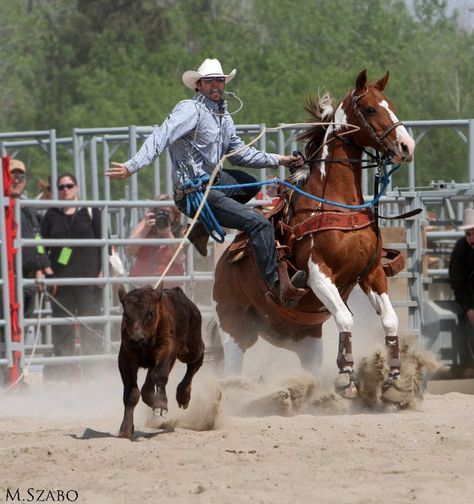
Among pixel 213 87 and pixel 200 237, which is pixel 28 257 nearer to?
pixel 200 237

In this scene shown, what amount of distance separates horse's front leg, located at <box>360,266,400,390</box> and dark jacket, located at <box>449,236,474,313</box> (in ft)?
8.57

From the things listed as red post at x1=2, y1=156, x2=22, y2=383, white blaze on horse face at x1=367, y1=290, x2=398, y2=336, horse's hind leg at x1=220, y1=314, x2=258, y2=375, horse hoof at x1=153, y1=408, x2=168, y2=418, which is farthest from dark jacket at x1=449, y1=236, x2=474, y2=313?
horse hoof at x1=153, y1=408, x2=168, y2=418

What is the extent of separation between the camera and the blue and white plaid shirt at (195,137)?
830cm

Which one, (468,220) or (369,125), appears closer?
(369,125)

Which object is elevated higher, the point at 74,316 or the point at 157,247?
the point at 157,247

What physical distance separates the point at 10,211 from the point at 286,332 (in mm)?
3043

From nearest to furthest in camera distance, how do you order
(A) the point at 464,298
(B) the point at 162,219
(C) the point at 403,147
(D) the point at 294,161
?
(C) the point at 403,147, (D) the point at 294,161, (A) the point at 464,298, (B) the point at 162,219

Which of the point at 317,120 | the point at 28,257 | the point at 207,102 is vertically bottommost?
the point at 28,257

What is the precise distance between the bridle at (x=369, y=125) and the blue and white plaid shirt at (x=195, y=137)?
2.61 ft

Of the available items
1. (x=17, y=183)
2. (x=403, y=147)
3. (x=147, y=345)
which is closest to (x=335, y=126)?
(x=403, y=147)

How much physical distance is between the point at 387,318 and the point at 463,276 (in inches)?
108

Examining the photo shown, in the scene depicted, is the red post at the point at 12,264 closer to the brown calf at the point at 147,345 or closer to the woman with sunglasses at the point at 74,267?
the woman with sunglasses at the point at 74,267

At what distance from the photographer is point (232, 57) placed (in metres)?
39.1

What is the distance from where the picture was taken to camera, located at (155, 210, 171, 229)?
39.2ft
